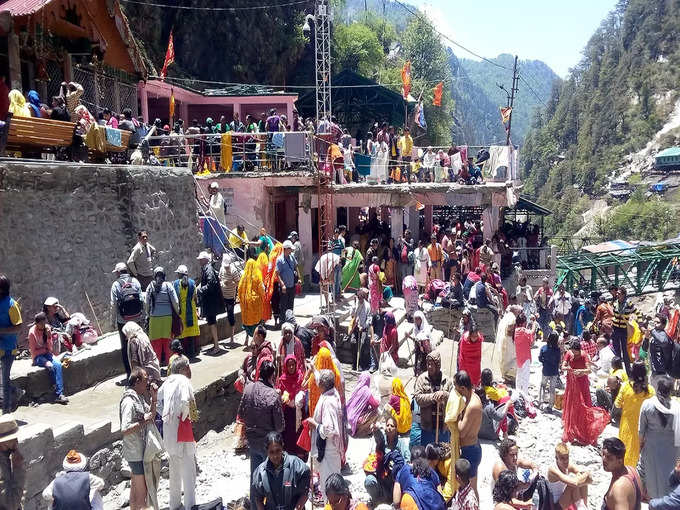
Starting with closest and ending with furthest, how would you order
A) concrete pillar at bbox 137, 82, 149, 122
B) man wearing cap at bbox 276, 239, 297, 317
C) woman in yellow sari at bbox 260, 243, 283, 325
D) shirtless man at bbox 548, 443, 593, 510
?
shirtless man at bbox 548, 443, 593, 510 < woman in yellow sari at bbox 260, 243, 283, 325 < man wearing cap at bbox 276, 239, 297, 317 < concrete pillar at bbox 137, 82, 149, 122

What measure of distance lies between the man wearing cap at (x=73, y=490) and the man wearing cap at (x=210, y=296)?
516cm

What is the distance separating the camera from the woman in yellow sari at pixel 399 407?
7.60 m

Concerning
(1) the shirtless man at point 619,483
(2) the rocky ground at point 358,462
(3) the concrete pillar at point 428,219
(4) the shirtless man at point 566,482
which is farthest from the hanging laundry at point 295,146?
(1) the shirtless man at point 619,483

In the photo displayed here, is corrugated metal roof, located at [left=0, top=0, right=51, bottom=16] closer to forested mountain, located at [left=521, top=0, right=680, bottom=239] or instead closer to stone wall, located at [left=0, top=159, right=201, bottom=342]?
stone wall, located at [left=0, top=159, right=201, bottom=342]

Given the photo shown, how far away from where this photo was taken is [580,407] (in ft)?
26.6

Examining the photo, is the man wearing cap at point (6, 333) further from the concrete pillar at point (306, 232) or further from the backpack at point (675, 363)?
the concrete pillar at point (306, 232)

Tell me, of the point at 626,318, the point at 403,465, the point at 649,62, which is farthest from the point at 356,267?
the point at 649,62

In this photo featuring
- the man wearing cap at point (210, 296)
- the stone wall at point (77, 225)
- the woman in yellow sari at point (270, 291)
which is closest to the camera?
the stone wall at point (77, 225)

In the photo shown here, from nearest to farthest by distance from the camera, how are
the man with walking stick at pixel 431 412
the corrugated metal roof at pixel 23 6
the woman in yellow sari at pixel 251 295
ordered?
the man with walking stick at pixel 431 412 < the woman in yellow sari at pixel 251 295 < the corrugated metal roof at pixel 23 6

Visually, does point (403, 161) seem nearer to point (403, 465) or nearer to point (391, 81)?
point (403, 465)

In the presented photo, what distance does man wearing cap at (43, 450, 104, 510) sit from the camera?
164 inches

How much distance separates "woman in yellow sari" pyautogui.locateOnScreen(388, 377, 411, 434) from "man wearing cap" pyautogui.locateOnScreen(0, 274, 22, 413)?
171 inches

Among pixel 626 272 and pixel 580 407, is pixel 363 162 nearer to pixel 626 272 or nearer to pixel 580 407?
pixel 580 407

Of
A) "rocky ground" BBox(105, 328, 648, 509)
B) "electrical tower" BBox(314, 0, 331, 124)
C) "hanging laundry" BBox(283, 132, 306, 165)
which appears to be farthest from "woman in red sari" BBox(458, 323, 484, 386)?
"electrical tower" BBox(314, 0, 331, 124)
